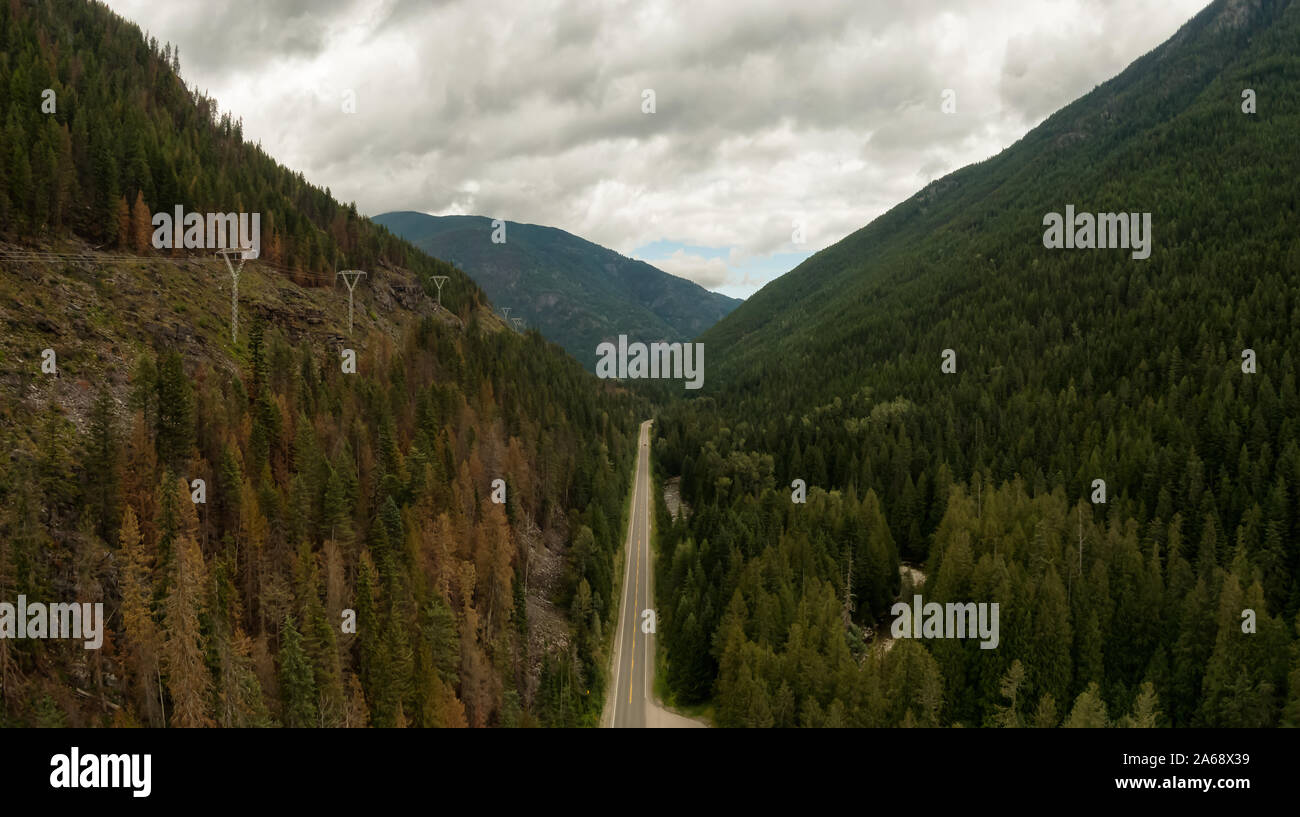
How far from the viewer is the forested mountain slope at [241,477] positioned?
4731 centimetres

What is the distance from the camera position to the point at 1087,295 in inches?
7697

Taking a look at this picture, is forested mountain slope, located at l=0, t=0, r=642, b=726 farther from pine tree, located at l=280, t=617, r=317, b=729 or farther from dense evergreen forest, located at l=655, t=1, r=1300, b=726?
dense evergreen forest, located at l=655, t=1, r=1300, b=726

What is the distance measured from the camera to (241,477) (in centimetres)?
6041

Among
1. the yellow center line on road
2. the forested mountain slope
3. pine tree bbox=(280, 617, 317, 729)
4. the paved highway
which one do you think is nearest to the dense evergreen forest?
the paved highway

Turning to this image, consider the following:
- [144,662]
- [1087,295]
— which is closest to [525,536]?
[144,662]

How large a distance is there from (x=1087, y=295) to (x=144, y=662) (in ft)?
745

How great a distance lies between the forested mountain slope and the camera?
155 feet

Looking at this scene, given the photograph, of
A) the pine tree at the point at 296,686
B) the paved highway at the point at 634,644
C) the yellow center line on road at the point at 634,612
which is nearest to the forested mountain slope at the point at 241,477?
the pine tree at the point at 296,686

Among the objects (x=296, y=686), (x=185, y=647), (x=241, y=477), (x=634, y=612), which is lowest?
(x=634, y=612)

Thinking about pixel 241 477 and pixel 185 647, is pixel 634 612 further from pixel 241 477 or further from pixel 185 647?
pixel 185 647

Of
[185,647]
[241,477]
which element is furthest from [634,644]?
[185,647]

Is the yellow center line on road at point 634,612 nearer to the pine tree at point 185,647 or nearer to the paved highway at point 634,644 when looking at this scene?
the paved highway at point 634,644
